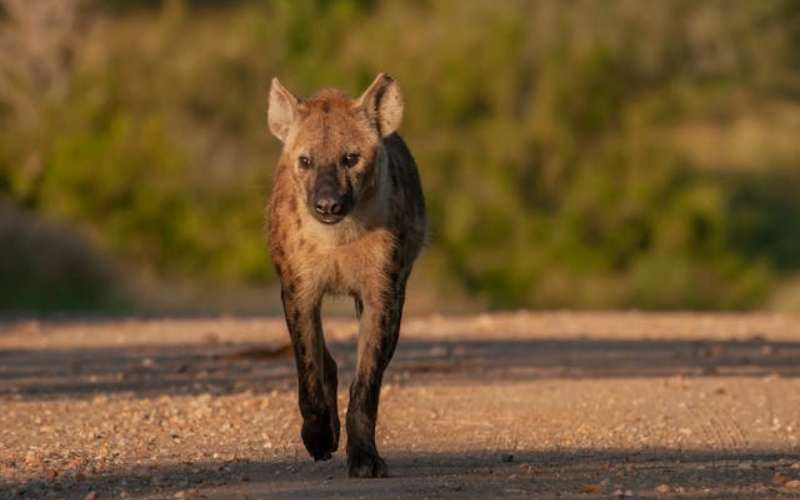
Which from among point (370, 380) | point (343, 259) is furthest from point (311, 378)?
point (343, 259)

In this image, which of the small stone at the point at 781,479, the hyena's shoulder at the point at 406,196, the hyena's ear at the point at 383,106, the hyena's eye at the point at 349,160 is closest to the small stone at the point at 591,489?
the small stone at the point at 781,479

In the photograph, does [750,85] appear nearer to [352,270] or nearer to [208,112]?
[208,112]

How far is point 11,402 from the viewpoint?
10469mm

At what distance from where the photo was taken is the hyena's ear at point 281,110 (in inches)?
339

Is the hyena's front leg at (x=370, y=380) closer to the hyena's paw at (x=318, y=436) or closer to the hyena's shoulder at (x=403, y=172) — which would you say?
the hyena's paw at (x=318, y=436)

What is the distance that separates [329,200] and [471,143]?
16985mm

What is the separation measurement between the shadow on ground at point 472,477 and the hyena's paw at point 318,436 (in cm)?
6

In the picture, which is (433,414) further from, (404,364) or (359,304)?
(404,364)

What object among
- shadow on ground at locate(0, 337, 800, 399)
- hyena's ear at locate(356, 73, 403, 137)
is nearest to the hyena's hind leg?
hyena's ear at locate(356, 73, 403, 137)

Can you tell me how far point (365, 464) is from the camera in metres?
7.78

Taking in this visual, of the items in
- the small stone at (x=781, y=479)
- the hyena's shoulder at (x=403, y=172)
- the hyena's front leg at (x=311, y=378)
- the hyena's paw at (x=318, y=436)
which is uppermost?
the hyena's shoulder at (x=403, y=172)

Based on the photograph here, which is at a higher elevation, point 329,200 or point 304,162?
point 304,162

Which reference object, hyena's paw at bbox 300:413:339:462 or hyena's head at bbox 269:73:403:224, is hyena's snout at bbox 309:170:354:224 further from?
hyena's paw at bbox 300:413:339:462

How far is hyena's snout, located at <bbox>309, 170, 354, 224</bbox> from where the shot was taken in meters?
8.02
